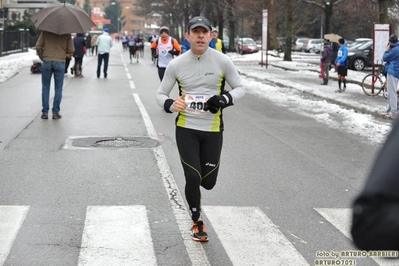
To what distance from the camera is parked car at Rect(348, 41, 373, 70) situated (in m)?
33.8

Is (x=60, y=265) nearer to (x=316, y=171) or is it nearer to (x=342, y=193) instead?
(x=342, y=193)

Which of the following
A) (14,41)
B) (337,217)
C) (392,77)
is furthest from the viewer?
(14,41)

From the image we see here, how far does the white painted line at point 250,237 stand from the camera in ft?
17.2

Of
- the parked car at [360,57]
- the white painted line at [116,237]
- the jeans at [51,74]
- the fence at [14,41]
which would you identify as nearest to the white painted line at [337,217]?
the white painted line at [116,237]

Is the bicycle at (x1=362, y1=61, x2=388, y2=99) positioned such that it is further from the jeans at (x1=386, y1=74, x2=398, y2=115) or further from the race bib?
the race bib

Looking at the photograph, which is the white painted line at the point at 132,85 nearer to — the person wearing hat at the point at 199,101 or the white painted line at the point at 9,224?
the white painted line at the point at 9,224

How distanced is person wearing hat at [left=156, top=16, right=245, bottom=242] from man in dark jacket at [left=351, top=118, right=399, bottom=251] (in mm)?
3792

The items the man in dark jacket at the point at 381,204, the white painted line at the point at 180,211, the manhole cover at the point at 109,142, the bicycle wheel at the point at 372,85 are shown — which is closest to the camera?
the man in dark jacket at the point at 381,204

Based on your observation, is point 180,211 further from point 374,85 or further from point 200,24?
point 374,85

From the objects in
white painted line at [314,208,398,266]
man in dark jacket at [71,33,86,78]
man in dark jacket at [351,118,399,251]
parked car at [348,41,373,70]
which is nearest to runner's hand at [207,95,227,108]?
white painted line at [314,208,398,266]

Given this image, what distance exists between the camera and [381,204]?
1627 millimetres

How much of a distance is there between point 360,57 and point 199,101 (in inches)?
1167

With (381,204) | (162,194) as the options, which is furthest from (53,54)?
(381,204)

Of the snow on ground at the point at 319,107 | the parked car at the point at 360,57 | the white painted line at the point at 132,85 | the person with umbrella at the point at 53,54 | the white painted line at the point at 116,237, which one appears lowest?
the white painted line at the point at 116,237
